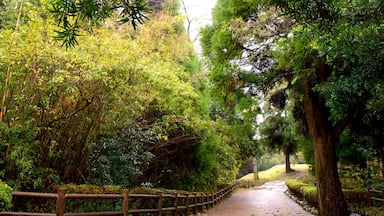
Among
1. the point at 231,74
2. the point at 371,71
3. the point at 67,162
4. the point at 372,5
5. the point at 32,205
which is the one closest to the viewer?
the point at 372,5

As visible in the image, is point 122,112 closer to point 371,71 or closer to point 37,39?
point 37,39

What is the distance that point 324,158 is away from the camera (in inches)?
300

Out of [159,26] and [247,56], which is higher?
[159,26]

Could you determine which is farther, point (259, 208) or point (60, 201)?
point (259, 208)

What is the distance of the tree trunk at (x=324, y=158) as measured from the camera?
288 inches

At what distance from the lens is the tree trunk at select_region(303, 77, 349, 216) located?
7.32m

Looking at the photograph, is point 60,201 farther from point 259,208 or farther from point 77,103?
point 259,208

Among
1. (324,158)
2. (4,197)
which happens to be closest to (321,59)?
(324,158)

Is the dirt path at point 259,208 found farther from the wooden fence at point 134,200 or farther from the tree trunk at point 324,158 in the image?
the tree trunk at point 324,158

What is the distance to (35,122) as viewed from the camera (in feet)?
16.5

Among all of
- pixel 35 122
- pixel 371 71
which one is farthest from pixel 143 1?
pixel 35 122

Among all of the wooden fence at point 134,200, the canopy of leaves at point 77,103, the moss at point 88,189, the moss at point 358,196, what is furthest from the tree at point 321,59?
the moss at point 88,189

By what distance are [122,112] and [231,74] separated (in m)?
2.91

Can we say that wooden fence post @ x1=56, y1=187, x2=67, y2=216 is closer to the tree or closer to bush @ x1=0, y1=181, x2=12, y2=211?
bush @ x1=0, y1=181, x2=12, y2=211
